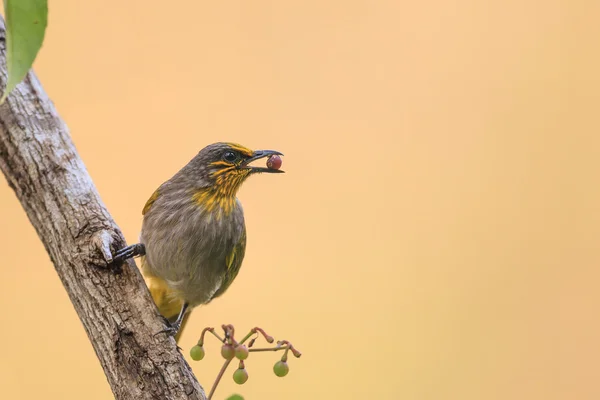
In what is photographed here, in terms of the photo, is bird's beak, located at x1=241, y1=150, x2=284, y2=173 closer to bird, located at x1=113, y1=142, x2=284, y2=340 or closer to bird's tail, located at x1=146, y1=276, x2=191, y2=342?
bird, located at x1=113, y1=142, x2=284, y2=340

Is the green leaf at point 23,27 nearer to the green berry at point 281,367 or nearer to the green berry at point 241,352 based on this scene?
the green berry at point 241,352

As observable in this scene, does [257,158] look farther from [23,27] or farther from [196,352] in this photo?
[23,27]

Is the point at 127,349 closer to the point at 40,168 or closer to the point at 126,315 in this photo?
the point at 126,315

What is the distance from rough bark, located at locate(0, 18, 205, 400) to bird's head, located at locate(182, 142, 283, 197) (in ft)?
2.43

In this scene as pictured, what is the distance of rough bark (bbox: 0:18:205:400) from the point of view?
1.85 metres

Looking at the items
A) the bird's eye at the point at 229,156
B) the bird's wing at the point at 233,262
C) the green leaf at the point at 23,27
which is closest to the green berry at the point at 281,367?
the bird's wing at the point at 233,262

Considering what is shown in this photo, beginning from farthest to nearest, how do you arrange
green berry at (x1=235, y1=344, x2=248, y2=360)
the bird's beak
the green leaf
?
the bird's beak < green berry at (x1=235, y1=344, x2=248, y2=360) < the green leaf

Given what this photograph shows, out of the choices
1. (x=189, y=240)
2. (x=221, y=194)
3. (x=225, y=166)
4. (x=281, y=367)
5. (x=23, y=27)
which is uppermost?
(x=23, y=27)

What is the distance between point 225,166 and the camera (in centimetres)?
281

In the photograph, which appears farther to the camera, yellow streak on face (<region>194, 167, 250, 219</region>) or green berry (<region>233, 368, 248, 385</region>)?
yellow streak on face (<region>194, 167, 250, 219</region>)

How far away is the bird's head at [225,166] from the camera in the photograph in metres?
A: 2.79

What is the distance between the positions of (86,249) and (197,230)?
28.3 inches

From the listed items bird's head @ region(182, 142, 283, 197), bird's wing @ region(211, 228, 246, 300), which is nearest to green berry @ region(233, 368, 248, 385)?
bird's wing @ region(211, 228, 246, 300)

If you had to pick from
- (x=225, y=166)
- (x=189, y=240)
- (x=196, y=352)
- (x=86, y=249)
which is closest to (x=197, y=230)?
(x=189, y=240)
